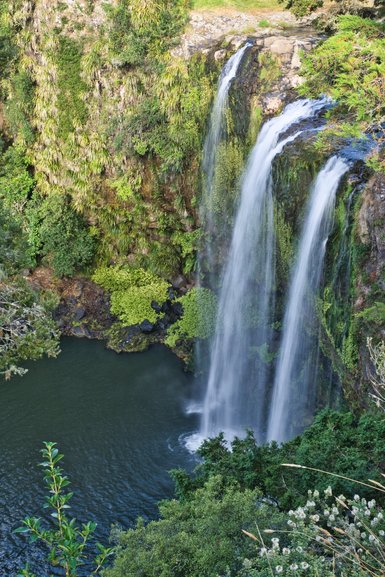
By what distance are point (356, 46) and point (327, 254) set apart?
4.85 metres

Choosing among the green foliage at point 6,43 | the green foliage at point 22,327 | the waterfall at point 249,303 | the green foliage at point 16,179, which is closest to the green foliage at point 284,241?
the waterfall at point 249,303

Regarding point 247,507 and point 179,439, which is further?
point 179,439

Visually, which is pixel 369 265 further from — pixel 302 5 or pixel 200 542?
pixel 302 5

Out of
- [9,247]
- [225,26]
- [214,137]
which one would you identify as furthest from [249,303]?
[225,26]

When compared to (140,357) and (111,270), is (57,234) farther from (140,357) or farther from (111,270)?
(140,357)

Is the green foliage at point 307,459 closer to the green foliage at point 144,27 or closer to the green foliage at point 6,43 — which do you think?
the green foliage at point 144,27

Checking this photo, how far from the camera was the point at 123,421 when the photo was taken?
63.6ft

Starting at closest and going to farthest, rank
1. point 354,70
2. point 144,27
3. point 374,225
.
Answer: point 354,70 → point 374,225 → point 144,27

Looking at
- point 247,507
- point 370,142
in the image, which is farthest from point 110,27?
point 247,507

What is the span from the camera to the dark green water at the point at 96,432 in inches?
611

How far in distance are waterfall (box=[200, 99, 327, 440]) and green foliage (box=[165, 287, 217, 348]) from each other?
0.91 metres

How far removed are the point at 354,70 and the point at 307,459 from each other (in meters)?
7.71

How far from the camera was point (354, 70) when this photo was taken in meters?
12.2

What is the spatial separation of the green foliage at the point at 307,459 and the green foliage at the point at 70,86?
647 inches
